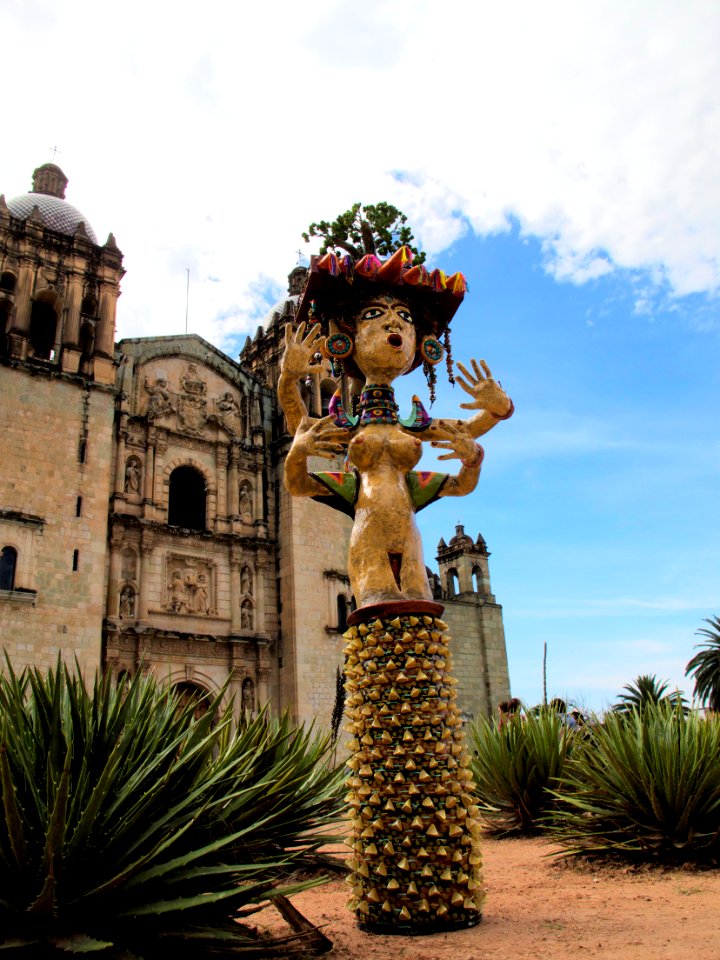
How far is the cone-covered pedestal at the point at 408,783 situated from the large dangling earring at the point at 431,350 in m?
1.98

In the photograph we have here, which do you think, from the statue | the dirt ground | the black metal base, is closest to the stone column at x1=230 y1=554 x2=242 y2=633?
the dirt ground

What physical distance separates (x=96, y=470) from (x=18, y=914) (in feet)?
48.9

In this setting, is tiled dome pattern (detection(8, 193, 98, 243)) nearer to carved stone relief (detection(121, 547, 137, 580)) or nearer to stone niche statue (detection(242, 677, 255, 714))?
carved stone relief (detection(121, 547, 137, 580))

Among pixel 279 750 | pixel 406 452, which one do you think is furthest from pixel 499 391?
pixel 279 750

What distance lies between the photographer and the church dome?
19266 millimetres

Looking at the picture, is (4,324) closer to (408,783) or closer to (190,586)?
(190,586)

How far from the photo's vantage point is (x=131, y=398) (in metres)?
18.8

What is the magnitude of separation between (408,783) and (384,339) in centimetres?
284

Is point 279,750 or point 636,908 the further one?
point 279,750

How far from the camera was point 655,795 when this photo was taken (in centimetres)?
560

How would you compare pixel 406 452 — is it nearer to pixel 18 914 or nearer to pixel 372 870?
pixel 372 870

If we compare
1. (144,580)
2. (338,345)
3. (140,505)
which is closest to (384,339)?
(338,345)

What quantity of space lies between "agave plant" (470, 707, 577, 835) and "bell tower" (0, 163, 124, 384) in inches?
514

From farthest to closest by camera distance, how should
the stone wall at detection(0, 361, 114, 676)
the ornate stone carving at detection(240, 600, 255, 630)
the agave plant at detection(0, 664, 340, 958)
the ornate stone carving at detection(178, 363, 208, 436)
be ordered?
1. the ornate stone carving at detection(178, 363, 208, 436)
2. the ornate stone carving at detection(240, 600, 255, 630)
3. the stone wall at detection(0, 361, 114, 676)
4. the agave plant at detection(0, 664, 340, 958)
